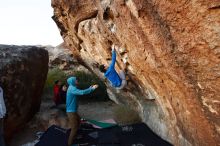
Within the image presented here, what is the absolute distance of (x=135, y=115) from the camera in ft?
34.8

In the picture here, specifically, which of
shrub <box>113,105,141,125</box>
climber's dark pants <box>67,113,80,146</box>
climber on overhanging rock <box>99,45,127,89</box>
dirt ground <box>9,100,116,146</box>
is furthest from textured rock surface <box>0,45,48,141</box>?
climber on overhanging rock <box>99,45,127,89</box>

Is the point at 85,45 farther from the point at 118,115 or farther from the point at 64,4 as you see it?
the point at 118,115

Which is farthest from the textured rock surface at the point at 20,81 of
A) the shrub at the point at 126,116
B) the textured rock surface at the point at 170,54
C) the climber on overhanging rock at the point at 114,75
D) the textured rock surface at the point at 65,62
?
the textured rock surface at the point at 65,62

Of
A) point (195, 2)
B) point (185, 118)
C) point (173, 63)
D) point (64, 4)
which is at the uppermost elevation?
point (64, 4)

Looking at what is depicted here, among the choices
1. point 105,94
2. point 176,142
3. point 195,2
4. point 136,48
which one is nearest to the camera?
point 195,2

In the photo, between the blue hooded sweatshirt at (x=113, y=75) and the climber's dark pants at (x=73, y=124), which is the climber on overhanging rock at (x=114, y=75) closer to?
the blue hooded sweatshirt at (x=113, y=75)

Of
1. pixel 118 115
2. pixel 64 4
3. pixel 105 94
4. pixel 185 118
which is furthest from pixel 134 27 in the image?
pixel 105 94

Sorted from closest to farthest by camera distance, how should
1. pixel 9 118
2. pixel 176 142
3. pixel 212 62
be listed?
pixel 212 62, pixel 176 142, pixel 9 118

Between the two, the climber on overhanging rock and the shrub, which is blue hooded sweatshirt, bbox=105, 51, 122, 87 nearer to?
the climber on overhanging rock

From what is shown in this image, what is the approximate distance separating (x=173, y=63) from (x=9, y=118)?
5.51 m

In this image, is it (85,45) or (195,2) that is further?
(85,45)

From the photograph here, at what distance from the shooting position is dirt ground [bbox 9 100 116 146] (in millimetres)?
9812

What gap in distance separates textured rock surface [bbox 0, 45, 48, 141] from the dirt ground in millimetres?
197

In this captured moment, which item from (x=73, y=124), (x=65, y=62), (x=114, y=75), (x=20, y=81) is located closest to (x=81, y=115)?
(x=20, y=81)
